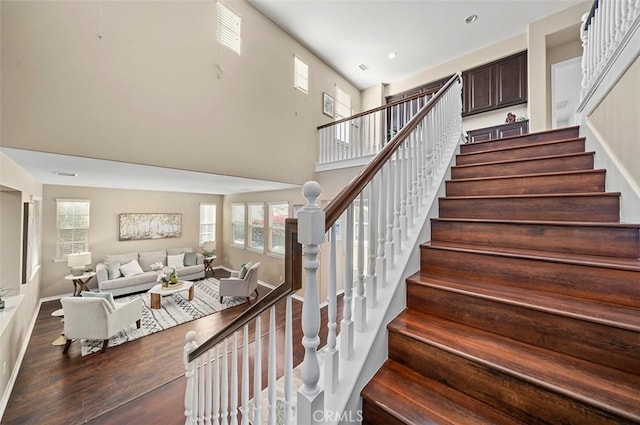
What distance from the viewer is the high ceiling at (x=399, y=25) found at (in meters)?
3.83

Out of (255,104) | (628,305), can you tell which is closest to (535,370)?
(628,305)

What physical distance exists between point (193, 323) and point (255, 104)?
148 inches

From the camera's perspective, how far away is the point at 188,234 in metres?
7.18

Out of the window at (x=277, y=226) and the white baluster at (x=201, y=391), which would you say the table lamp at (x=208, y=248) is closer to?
the window at (x=277, y=226)

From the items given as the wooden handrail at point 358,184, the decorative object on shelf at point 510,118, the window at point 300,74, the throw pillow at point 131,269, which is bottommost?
the throw pillow at point 131,269

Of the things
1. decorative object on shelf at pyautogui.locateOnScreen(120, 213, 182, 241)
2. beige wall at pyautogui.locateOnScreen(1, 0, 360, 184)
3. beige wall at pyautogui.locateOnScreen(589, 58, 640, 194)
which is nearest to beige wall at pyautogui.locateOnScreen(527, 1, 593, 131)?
beige wall at pyautogui.locateOnScreen(589, 58, 640, 194)

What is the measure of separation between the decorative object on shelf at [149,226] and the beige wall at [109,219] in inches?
4.2

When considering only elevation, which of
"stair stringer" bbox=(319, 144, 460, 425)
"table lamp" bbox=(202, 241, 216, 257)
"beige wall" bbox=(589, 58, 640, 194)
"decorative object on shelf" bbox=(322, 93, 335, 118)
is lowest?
"table lamp" bbox=(202, 241, 216, 257)

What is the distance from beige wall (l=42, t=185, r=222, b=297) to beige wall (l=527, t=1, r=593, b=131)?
8.01 metres

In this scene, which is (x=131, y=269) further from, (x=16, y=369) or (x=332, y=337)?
(x=332, y=337)

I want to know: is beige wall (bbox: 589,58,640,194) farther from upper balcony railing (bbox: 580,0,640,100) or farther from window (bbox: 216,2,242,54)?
window (bbox: 216,2,242,54)

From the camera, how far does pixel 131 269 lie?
5.58m

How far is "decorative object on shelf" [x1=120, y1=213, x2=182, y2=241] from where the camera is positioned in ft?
19.9

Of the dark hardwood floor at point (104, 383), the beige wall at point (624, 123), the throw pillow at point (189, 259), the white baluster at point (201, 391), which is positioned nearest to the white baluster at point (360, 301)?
the white baluster at point (201, 391)
